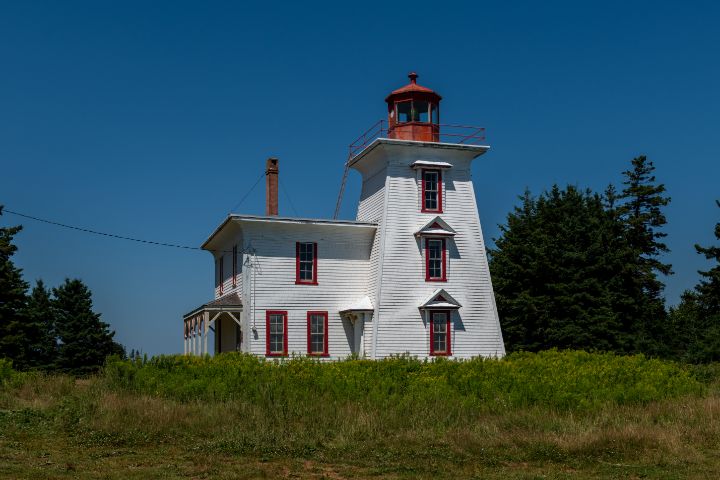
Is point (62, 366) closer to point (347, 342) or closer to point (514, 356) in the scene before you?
point (347, 342)

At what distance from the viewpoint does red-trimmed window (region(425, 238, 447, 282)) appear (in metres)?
33.2

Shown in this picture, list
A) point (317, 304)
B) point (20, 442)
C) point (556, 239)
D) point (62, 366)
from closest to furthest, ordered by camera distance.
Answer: point (20, 442)
point (317, 304)
point (556, 239)
point (62, 366)

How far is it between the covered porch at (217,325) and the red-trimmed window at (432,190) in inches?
326

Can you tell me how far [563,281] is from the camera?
41438 mm

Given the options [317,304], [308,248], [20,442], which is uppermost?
[308,248]

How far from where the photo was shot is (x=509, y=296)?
43281mm

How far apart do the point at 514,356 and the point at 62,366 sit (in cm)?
3040

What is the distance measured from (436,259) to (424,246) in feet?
2.36

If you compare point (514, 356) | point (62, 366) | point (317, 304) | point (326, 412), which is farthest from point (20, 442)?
point (62, 366)

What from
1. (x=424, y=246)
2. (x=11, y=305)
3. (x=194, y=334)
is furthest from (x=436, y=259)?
(x=11, y=305)

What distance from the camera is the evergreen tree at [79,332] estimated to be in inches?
2050

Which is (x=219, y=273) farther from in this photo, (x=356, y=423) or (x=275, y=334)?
(x=356, y=423)

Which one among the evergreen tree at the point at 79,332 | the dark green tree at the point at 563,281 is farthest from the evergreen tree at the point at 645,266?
the evergreen tree at the point at 79,332

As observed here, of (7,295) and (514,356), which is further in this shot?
(7,295)
